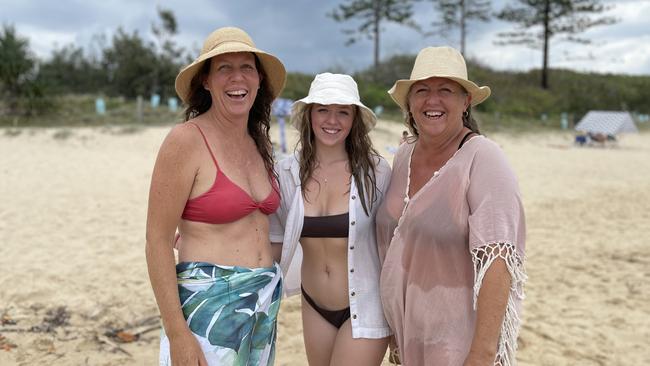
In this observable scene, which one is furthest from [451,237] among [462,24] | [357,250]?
[462,24]

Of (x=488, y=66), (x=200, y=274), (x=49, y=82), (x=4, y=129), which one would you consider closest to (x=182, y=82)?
(x=200, y=274)

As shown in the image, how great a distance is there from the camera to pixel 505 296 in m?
1.73

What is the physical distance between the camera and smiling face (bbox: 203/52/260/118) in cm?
191

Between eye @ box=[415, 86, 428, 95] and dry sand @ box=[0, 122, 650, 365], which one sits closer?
eye @ box=[415, 86, 428, 95]

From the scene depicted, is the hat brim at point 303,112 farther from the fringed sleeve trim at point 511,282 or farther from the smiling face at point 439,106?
the fringed sleeve trim at point 511,282

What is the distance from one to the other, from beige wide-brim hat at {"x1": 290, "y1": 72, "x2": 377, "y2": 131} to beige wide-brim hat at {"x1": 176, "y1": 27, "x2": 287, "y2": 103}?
202 millimetres

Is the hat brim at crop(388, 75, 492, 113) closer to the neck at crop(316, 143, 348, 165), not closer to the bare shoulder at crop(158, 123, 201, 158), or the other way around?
the neck at crop(316, 143, 348, 165)

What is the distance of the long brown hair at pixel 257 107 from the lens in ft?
6.71

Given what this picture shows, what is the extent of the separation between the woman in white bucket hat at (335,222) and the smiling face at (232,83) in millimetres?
383

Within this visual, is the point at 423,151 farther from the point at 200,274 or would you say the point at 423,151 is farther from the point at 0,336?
the point at 0,336

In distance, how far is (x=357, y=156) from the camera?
2314 millimetres

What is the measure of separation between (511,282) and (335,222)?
0.77m

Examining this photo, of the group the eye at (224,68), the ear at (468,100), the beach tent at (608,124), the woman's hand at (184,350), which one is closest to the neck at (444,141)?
the ear at (468,100)

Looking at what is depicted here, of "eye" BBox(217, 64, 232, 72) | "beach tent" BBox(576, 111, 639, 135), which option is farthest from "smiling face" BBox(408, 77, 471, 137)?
"beach tent" BBox(576, 111, 639, 135)
